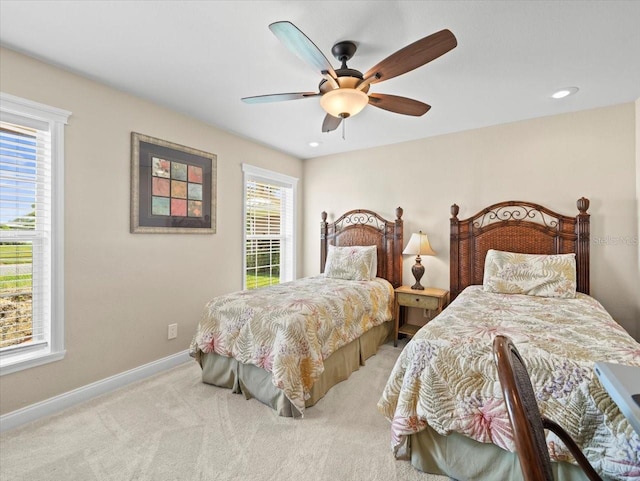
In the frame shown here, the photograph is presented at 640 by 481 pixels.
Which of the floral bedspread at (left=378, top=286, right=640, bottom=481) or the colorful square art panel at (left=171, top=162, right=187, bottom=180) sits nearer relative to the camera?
the floral bedspread at (left=378, top=286, right=640, bottom=481)

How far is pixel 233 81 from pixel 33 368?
8.45 feet

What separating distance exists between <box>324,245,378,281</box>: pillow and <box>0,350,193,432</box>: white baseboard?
1925 millimetres

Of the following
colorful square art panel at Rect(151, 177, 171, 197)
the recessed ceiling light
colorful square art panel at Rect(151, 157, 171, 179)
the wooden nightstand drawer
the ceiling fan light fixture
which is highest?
the recessed ceiling light

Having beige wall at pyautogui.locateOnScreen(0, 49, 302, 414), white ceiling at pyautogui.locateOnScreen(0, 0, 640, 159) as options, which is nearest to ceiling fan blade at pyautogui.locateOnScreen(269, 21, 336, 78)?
white ceiling at pyautogui.locateOnScreen(0, 0, 640, 159)

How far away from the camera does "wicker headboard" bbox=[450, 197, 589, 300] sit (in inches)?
114

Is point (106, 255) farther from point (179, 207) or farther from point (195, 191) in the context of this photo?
point (195, 191)

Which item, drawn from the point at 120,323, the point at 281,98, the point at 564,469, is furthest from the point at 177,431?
the point at 281,98

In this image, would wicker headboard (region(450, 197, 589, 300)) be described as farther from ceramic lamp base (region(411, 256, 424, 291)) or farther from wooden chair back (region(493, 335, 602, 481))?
wooden chair back (region(493, 335, 602, 481))

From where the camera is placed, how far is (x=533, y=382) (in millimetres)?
1417

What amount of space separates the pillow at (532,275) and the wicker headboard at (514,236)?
20cm

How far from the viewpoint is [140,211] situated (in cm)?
276

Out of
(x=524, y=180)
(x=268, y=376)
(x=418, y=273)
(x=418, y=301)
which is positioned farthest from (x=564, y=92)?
(x=268, y=376)

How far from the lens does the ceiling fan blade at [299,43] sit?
1423 mm

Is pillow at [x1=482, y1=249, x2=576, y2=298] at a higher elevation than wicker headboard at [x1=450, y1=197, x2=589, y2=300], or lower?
lower
